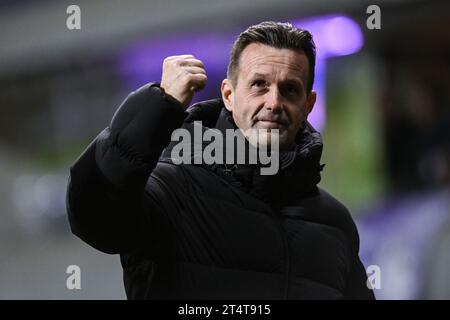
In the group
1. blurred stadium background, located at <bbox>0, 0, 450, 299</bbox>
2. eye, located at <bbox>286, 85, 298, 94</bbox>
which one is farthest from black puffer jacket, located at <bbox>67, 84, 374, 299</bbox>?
blurred stadium background, located at <bbox>0, 0, 450, 299</bbox>

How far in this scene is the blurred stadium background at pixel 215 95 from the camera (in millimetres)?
5984

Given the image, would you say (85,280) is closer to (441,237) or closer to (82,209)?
(441,237)

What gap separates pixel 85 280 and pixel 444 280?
3.14 meters

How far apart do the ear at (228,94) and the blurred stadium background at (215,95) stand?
2692 millimetres

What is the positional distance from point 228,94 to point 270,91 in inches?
4.4

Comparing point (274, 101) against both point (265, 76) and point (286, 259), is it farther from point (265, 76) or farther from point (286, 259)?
point (286, 259)

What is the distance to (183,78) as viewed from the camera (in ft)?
4.99

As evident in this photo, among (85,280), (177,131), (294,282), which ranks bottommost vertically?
(85,280)

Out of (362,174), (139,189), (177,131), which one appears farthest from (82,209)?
(362,174)

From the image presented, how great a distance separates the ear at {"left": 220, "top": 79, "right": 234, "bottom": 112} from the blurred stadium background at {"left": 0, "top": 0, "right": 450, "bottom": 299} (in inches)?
106

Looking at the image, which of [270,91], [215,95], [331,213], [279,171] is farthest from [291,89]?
[215,95]

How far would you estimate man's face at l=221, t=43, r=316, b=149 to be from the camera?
5.53ft

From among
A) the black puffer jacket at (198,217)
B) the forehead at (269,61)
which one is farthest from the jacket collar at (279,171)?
the forehead at (269,61)

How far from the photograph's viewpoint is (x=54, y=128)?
8.66m
